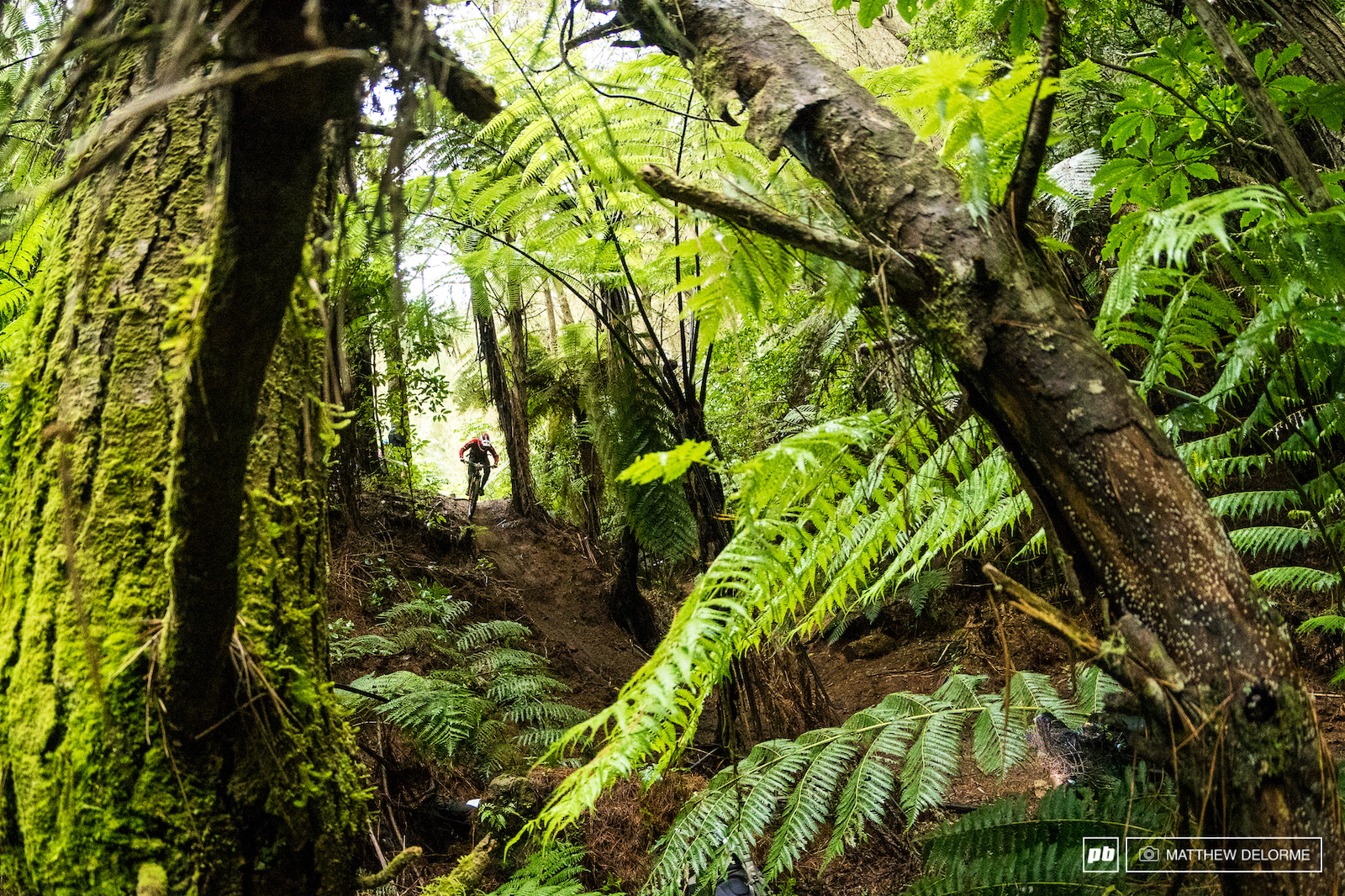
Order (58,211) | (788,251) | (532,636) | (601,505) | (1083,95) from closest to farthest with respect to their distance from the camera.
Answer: (788,251), (58,211), (1083,95), (532,636), (601,505)

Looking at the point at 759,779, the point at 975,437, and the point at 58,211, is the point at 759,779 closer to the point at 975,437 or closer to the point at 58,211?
the point at 975,437

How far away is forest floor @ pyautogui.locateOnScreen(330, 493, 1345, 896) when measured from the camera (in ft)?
7.73

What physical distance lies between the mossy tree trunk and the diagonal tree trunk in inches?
37.0

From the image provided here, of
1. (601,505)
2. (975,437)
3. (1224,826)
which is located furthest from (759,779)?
(601,505)

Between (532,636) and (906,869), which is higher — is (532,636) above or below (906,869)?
above

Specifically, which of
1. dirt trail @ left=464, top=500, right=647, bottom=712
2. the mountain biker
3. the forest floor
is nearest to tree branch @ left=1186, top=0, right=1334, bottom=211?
the forest floor

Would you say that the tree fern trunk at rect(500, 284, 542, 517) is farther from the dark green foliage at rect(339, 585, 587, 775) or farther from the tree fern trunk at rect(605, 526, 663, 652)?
the dark green foliage at rect(339, 585, 587, 775)

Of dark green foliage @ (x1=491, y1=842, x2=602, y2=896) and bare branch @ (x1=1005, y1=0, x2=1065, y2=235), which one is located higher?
bare branch @ (x1=1005, y1=0, x2=1065, y2=235)

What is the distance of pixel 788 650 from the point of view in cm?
306

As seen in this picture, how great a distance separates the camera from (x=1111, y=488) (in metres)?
0.97

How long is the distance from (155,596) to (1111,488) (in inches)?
59.1

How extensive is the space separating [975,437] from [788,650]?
1692 millimetres
